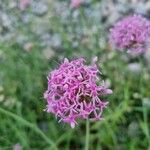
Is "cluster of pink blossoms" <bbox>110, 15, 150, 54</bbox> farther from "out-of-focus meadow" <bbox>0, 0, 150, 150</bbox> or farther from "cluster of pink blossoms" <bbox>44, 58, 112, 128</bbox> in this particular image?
"cluster of pink blossoms" <bbox>44, 58, 112, 128</bbox>

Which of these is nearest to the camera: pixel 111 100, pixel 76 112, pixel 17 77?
pixel 76 112

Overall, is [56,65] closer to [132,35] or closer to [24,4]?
[24,4]

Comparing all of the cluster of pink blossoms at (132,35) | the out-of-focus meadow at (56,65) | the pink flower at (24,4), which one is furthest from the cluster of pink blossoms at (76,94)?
the pink flower at (24,4)

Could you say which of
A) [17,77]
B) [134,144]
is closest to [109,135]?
[134,144]

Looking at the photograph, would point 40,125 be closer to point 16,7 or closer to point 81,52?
point 81,52

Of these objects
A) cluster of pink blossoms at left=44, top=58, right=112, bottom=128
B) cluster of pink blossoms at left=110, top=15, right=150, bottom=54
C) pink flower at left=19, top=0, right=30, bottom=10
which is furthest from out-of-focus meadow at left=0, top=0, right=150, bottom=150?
cluster of pink blossoms at left=44, top=58, right=112, bottom=128

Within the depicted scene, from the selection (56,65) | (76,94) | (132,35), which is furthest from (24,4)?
(76,94)
